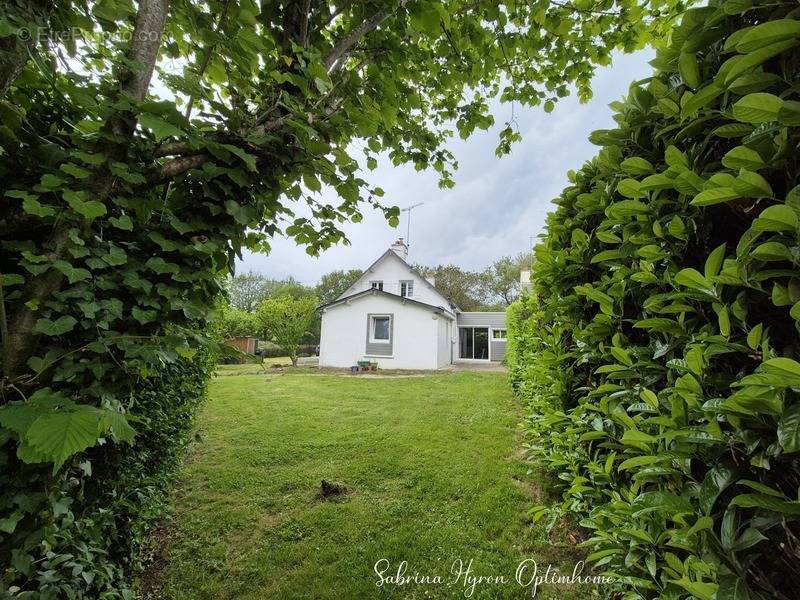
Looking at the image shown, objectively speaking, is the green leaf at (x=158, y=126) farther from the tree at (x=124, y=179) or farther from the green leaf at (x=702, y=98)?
the green leaf at (x=702, y=98)

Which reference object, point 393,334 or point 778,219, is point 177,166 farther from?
point 393,334

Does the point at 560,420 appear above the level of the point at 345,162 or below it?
below

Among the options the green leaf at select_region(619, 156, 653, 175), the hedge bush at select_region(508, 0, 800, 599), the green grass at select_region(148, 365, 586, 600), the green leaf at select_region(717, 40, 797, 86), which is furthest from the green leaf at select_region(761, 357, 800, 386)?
the green grass at select_region(148, 365, 586, 600)

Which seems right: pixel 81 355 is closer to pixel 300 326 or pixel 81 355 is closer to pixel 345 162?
→ pixel 345 162

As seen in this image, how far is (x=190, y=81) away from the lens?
143 centimetres

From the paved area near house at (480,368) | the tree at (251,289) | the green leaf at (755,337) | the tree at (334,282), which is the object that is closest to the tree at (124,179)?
the green leaf at (755,337)

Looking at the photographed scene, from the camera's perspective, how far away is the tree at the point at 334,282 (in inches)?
1612

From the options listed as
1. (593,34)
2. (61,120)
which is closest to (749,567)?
(61,120)

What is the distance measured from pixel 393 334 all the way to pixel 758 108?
1490cm

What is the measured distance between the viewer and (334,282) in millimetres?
41406

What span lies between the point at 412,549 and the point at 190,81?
3356mm

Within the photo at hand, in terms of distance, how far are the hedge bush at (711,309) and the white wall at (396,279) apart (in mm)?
16314

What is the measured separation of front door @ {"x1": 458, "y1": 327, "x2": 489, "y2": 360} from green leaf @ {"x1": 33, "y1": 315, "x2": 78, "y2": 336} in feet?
64.5

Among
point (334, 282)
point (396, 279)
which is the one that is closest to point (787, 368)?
point (396, 279)
